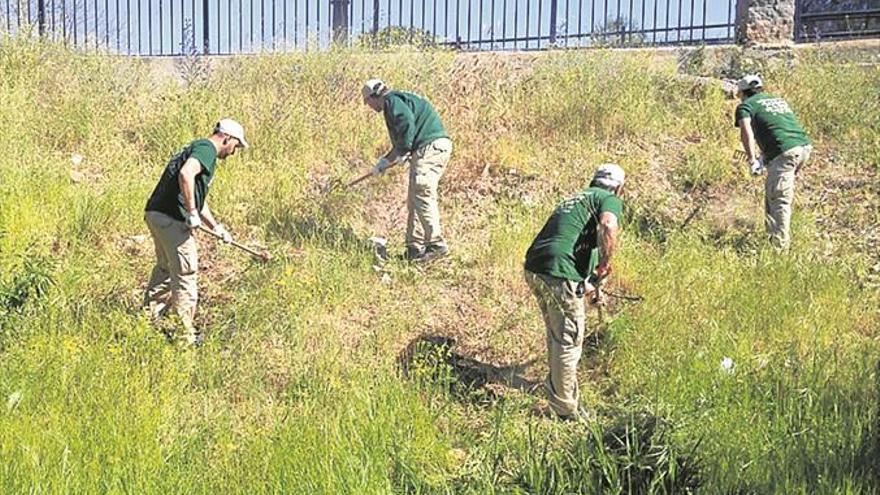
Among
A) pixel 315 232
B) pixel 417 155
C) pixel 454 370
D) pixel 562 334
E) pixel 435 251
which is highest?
pixel 417 155

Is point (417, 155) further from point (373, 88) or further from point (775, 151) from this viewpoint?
point (775, 151)

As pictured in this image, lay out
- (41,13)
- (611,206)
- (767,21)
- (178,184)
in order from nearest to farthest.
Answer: (611,206) → (178,184) → (767,21) → (41,13)

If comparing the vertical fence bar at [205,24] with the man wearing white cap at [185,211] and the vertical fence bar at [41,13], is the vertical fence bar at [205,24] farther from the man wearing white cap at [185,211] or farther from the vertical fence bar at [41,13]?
the man wearing white cap at [185,211]

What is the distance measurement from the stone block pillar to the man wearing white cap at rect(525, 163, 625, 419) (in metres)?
7.03

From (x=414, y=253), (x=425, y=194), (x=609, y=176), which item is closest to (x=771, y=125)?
(x=609, y=176)

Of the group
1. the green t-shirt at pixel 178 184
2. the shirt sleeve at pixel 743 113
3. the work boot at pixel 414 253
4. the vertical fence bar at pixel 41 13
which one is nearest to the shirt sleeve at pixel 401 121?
the work boot at pixel 414 253

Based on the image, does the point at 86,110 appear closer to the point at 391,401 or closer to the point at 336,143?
the point at 336,143

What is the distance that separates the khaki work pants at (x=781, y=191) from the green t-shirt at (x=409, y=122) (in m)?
2.97

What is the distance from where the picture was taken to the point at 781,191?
7770 millimetres

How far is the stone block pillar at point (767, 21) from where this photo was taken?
11.3 meters

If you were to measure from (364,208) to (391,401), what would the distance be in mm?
3786

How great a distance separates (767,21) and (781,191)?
14.7ft

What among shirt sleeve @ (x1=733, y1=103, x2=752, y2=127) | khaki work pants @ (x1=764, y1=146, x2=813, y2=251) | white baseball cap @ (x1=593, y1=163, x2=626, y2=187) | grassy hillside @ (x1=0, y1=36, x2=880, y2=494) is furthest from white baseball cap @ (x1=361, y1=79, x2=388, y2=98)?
khaki work pants @ (x1=764, y1=146, x2=813, y2=251)

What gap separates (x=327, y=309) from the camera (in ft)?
21.3
